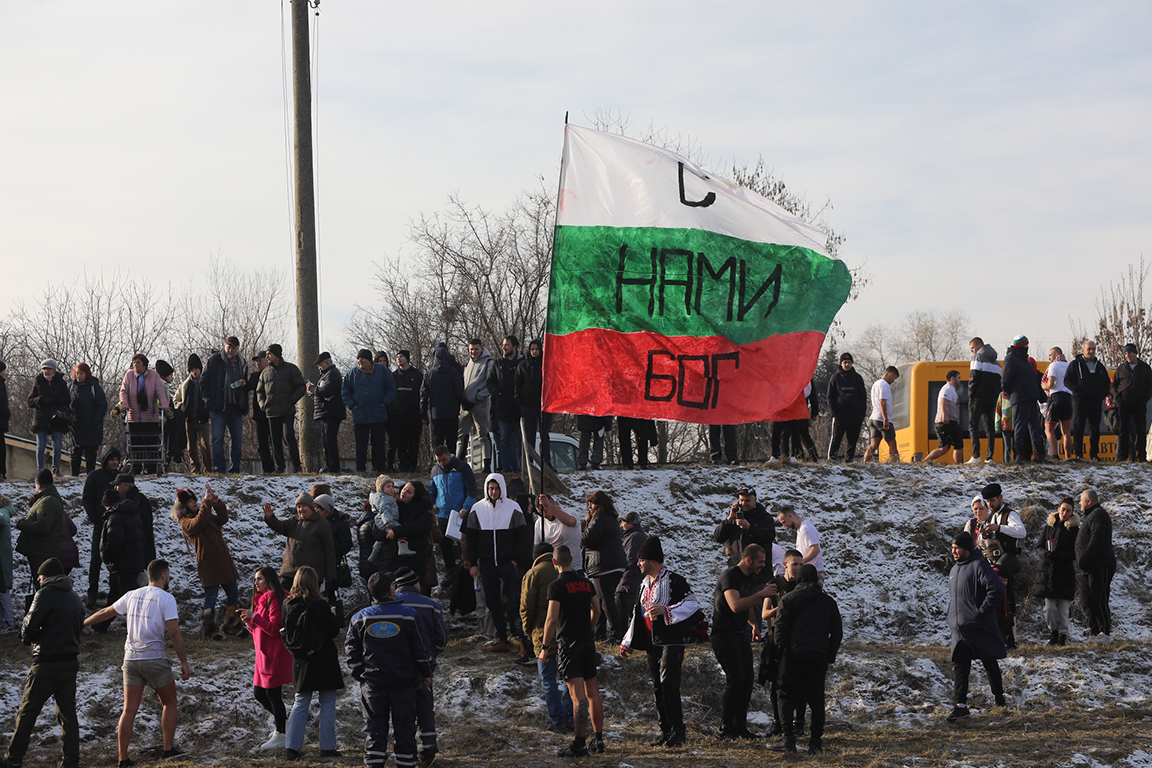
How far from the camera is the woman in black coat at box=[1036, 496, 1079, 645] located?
14898 mm

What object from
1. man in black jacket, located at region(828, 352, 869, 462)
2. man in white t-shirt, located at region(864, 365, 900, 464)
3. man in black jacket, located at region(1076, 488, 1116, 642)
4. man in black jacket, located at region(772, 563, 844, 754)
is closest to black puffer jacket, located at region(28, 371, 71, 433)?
man in black jacket, located at region(772, 563, 844, 754)

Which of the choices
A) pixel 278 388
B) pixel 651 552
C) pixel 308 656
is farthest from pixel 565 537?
pixel 278 388

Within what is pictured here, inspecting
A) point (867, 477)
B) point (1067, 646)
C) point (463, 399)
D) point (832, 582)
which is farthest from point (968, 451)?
point (463, 399)

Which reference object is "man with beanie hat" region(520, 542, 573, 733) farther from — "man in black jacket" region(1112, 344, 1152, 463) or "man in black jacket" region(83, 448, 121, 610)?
"man in black jacket" region(1112, 344, 1152, 463)

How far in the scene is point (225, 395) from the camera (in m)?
18.2

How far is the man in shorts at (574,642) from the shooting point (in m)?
10.4

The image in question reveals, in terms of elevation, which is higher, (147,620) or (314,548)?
(314,548)

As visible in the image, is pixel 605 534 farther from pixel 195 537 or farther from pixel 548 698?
pixel 195 537

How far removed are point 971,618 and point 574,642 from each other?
175 inches

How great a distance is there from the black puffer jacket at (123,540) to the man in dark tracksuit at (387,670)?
5.58 m

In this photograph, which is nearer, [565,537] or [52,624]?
[52,624]

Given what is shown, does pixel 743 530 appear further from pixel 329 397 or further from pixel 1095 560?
pixel 329 397

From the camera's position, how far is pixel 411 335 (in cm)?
4769

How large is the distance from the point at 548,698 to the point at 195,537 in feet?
18.2
